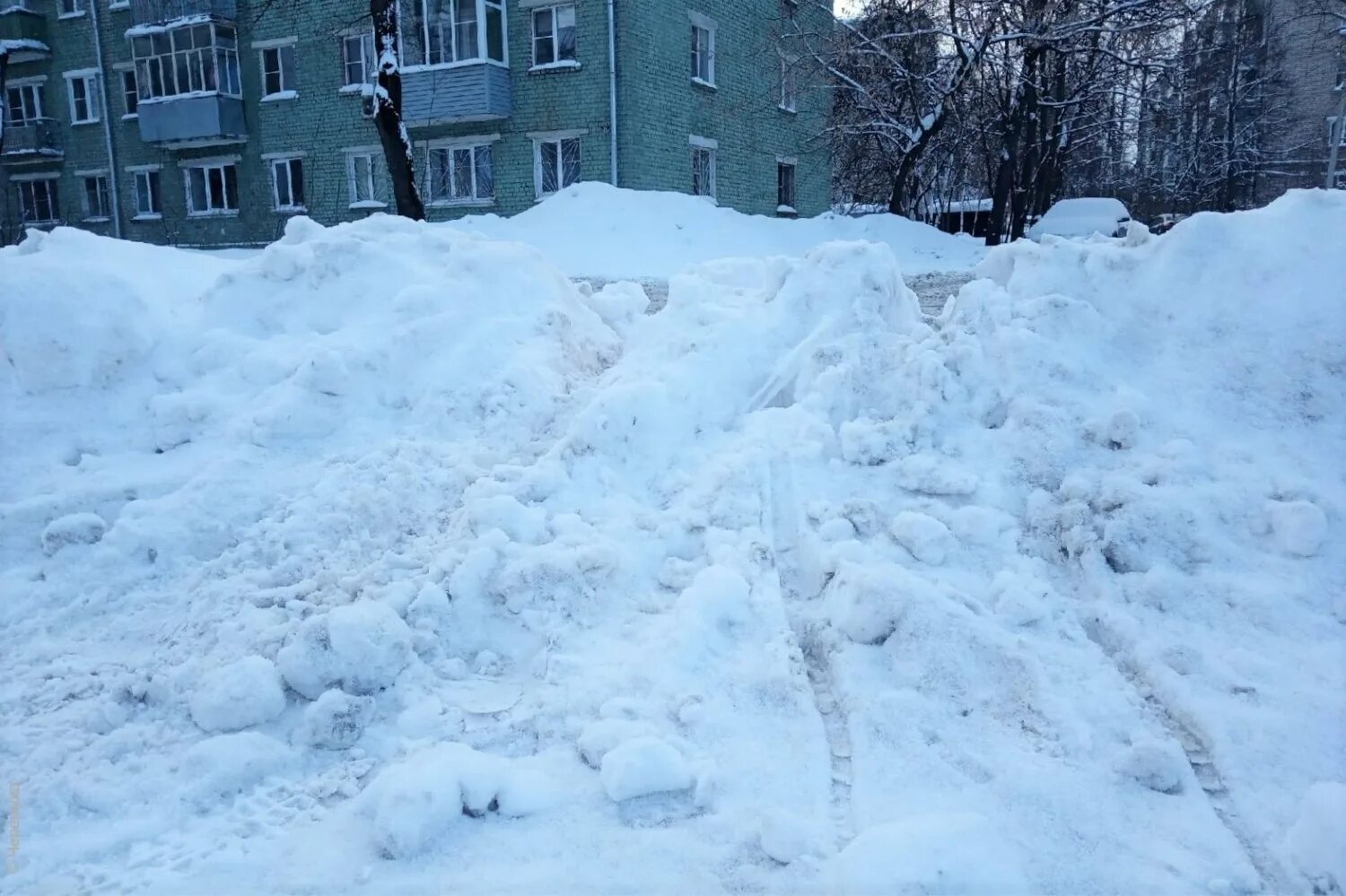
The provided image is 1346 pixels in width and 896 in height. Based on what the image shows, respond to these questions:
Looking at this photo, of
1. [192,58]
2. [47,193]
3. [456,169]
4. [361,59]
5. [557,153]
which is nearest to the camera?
[557,153]

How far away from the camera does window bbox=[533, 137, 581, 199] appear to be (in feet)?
61.6

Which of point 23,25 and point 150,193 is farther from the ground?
point 23,25

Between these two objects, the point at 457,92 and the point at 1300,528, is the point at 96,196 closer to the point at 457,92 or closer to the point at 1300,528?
the point at 457,92

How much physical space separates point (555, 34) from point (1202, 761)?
18.9 m

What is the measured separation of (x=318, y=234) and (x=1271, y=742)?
532cm

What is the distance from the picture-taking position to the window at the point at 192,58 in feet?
74.2

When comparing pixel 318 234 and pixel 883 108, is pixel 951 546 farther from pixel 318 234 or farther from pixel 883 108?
pixel 883 108

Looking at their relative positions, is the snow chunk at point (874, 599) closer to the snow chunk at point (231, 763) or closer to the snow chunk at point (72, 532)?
the snow chunk at point (231, 763)

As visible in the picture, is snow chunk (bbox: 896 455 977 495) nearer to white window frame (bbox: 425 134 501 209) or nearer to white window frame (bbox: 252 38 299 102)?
white window frame (bbox: 425 134 501 209)

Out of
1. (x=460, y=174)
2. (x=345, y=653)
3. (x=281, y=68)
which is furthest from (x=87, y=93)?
(x=345, y=653)

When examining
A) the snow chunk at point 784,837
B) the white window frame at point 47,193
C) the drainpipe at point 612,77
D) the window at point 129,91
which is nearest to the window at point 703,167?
→ the drainpipe at point 612,77

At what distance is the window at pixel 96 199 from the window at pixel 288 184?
7249mm

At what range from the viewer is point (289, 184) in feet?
74.8

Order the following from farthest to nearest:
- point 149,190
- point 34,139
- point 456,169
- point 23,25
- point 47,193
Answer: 1. point 47,193
2. point 34,139
3. point 23,25
4. point 149,190
5. point 456,169
